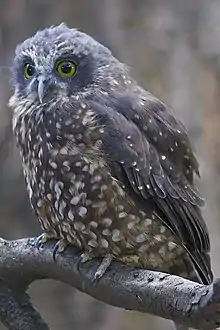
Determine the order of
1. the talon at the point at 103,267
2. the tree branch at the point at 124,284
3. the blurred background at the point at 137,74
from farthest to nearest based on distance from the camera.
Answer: the blurred background at the point at 137,74, the talon at the point at 103,267, the tree branch at the point at 124,284

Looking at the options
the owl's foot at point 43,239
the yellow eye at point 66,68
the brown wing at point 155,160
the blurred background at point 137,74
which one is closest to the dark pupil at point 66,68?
the yellow eye at point 66,68

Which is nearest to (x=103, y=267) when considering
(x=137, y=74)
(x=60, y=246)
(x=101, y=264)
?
(x=101, y=264)

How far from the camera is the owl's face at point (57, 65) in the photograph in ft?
6.31

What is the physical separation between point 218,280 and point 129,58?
206 centimetres

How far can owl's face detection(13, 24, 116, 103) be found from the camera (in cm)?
192

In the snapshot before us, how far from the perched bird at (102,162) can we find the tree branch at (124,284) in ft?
0.14

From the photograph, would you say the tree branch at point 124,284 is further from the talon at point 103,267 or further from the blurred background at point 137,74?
the blurred background at point 137,74

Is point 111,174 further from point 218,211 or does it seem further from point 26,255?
point 218,211

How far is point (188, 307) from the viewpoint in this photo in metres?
1.34

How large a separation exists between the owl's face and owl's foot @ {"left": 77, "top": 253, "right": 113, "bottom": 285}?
1.26 feet

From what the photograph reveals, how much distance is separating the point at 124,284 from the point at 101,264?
8.2 inches

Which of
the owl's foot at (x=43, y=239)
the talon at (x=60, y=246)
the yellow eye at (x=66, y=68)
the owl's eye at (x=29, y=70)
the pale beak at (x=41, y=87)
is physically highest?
the owl's eye at (x=29, y=70)

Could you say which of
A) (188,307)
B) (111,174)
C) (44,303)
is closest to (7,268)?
(111,174)

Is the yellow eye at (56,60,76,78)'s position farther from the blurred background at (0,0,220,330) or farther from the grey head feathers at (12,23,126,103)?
the blurred background at (0,0,220,330)
